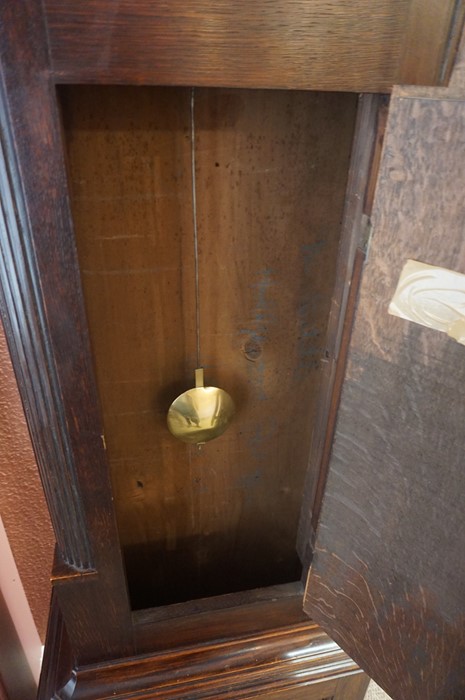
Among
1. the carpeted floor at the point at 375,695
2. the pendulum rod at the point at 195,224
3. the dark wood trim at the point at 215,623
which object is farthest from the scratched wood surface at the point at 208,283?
the carpeted floor at the point at 375,695

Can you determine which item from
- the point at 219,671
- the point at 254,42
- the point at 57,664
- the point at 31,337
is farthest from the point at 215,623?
the point at 254,42

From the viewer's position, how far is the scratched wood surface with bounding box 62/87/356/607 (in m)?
0.55

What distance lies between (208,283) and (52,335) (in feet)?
0.66

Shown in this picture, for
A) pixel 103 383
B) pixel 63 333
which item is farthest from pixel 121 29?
pixel 103 383

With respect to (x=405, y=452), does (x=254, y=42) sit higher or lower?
higher

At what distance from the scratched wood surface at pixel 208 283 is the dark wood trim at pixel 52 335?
92 mm

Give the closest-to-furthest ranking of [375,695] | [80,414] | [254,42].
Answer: [254,42] < [80,414] < [375,695]

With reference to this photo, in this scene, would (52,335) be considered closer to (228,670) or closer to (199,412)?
(199,412)

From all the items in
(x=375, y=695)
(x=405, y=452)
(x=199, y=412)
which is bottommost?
(x=375, y=695)

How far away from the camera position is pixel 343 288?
643mm

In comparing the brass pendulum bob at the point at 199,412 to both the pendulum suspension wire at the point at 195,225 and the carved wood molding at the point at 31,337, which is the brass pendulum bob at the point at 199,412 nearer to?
the pendulum suspension wire at the point at 195,225

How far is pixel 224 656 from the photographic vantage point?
80cm

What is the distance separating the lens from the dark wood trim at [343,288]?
545mm

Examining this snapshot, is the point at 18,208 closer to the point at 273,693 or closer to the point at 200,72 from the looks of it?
the point at 200,72
